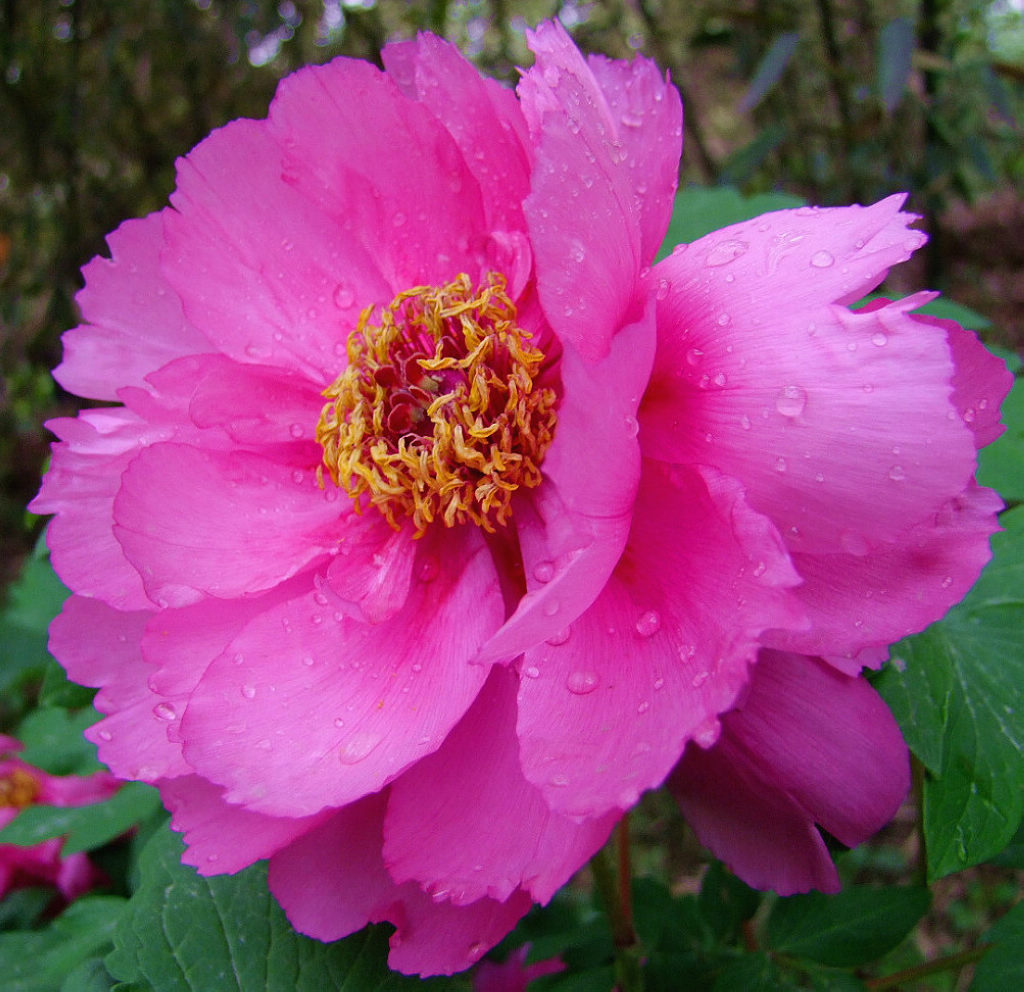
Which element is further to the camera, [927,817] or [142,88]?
[142,88]

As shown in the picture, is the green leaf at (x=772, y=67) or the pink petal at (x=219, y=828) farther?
the green leaf at (x=772, y=67)

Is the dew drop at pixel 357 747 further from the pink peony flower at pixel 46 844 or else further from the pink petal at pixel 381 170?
the pink peony flower at pixel 46 844

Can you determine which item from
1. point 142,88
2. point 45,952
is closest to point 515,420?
point 45,952

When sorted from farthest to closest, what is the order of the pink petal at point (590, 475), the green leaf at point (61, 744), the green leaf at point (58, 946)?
1. the green leaf at point (61, 744)
2. the green leaf at point (58, 946)
3. the pink petal at point (590, 475)

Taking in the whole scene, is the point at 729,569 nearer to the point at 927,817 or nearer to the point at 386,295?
the point at 927,817

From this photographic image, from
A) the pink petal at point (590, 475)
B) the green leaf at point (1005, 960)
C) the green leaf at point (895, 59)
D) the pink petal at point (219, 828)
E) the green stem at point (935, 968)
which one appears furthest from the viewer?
the green leaf at point (895, 59)

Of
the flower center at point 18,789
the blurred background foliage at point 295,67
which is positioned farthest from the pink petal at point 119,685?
A: the blurred background foliage at point 295,67

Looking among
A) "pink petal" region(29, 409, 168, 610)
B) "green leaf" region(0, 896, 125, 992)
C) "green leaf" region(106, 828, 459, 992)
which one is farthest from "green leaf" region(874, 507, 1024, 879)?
"green leaf" region(0, 896, 125, 992)

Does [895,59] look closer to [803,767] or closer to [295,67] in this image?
[295,67]
